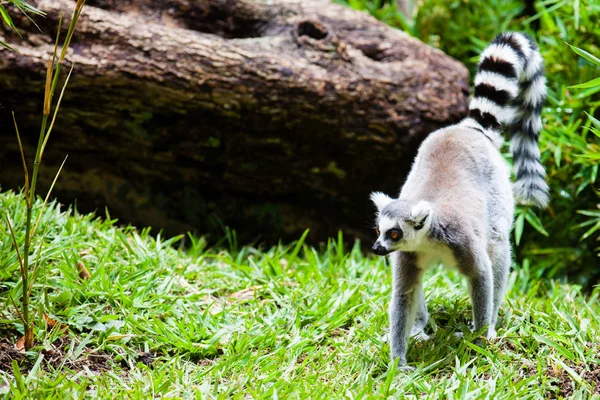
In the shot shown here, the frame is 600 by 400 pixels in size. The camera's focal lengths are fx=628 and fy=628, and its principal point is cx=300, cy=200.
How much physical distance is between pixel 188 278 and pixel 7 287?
44.9 inches

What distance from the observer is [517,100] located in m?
4.09

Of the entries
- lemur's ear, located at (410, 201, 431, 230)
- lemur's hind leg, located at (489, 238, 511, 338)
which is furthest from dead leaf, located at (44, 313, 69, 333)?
lemur's hind leg, located at (489, 238, 511, 338)

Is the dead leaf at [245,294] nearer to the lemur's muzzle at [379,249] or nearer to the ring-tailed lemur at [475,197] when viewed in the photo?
the ring-tailed lemur at [475,197]

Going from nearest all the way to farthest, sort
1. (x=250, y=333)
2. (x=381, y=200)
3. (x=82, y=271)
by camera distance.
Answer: (x=381, y=200), (x=250, y=333), (x=82, y=271)

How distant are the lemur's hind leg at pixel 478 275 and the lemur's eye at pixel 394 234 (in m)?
0.34

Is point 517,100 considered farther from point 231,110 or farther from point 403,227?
point 231,110

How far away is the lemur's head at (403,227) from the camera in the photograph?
3043 mm

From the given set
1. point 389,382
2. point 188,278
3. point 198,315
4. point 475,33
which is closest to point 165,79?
point 188,278

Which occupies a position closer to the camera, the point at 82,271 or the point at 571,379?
the point at 571,379

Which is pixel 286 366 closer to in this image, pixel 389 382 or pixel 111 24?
pixel 389 382

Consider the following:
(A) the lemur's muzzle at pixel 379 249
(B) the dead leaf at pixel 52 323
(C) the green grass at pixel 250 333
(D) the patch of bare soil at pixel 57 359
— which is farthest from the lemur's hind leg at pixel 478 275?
(B) the dead leaf at pixel 52 323

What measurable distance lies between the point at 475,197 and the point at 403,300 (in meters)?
0.70

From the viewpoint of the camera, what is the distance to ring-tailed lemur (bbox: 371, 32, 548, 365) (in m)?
3.15

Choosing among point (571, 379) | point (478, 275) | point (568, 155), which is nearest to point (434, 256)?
point (478, 275)
